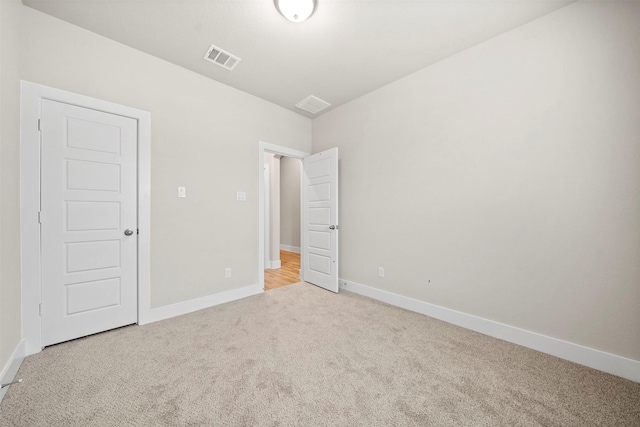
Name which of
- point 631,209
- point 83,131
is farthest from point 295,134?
point 631,209

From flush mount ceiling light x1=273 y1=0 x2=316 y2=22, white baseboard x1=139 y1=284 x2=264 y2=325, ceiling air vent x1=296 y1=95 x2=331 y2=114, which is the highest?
ceiling air vent x1=296 y1=95 x2=331 y2=114

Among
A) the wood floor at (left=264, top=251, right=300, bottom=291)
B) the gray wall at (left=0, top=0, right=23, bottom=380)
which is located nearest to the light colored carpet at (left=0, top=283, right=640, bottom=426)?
the gray wall at (left=0, top=0, right=23, bottom=380)

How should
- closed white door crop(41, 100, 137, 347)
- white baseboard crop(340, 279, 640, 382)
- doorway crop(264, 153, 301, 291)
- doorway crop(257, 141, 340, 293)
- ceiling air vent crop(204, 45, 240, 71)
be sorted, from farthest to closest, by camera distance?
doorway crop(264, 153, 301, 291), doorway crop(257, 141, 340, 293), ceiling air vent crop(204, 45, 240, 71), closed white door crop(41, 100, 137, 347), white baseboard crop(340, 279, 640, 382)

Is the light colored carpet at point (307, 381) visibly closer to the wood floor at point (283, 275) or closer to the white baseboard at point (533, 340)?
the white baseboard at point (533, 340)

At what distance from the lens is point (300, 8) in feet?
5.95

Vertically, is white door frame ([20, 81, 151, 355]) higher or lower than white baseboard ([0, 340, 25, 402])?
higher

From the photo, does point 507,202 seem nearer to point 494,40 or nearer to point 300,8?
point 494,40

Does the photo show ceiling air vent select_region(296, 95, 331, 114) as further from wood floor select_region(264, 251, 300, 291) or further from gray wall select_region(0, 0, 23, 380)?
wood floor select_region(264, 251, 300, 291)

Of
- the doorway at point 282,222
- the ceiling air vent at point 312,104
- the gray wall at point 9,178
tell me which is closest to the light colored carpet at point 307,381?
the gray wall at point 9,178

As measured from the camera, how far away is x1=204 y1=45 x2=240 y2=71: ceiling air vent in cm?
239

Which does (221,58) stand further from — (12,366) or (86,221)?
(12,366)

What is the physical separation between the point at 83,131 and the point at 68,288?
1.40 metres

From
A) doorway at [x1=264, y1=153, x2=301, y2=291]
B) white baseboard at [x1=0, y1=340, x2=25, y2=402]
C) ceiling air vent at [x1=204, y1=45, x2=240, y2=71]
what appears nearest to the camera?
white baseboard at [x1=0, y1=340, x2=25, y2=402]

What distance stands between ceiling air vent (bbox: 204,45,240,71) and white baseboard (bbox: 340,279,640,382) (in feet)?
10.9
